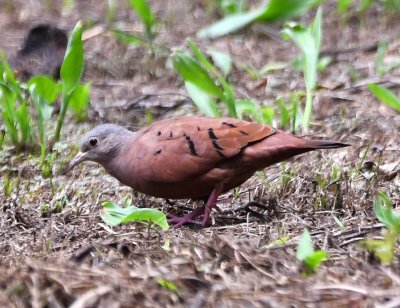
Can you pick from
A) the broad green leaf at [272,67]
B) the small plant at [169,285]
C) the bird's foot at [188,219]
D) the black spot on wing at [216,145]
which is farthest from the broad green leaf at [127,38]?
the small plant at [169,285]

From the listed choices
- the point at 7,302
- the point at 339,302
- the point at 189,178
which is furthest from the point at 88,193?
the point at 339,302

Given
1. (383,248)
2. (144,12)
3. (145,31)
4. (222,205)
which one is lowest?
(222,205)

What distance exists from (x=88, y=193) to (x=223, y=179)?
84cm

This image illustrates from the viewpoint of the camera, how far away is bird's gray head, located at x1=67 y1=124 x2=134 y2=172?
15.2 ft

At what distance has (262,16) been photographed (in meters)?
6.60

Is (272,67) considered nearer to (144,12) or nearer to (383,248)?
(144,12)

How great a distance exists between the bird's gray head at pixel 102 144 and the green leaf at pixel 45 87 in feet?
1.97

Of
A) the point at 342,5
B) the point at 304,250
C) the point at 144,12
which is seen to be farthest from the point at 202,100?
the point at 342,5

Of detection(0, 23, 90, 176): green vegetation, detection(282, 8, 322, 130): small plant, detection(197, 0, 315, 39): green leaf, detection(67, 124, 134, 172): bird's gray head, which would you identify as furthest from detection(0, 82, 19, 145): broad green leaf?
detection(197, 0, 315, 39): green leaf

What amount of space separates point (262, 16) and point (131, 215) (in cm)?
308

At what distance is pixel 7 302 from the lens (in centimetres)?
300

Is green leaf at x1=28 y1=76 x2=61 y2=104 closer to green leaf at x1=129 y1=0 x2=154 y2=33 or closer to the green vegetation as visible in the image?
the green vegetation

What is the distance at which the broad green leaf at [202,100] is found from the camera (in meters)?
5.20

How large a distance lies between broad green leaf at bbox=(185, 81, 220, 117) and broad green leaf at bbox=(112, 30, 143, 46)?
1.54 m
